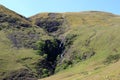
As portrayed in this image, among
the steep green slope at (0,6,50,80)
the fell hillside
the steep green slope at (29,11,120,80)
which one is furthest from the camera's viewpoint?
the steep green slope at (0,6,50,80)

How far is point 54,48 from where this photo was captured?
155500mm

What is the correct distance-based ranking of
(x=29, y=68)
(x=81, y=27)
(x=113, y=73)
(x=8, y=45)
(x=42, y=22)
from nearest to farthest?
(x=113, y=73) → (x=29, y=68) → (x=8, y=45) → (x=81, y=27) → (x=42, y=22)

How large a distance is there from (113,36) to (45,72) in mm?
34744

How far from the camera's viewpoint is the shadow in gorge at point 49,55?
426 ft

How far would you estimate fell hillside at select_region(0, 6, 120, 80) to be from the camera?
117 meters

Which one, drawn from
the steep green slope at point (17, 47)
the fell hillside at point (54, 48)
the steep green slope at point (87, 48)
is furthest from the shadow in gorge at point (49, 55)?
the steep green slope at point (87, 48)

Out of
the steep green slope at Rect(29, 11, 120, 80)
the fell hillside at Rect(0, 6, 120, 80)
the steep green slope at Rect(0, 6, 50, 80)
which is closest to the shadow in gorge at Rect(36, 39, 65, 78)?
the fell hillside at Rect(0, 6, 120, 80)

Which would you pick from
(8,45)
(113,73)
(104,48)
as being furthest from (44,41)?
(113,73)

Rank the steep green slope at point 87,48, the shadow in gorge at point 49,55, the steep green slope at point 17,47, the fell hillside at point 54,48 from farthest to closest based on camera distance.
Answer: the shadow in gorge at point 49,55
the steep green slope at point 17,47
the fell hillside at point 54,48
the steep green slope at point 87,48

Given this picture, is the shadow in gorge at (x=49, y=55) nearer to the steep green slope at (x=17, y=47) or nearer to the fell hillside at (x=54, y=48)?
the fell hillside at (x=54, y=48)

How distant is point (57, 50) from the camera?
510ft

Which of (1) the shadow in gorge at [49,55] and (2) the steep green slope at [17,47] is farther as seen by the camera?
(1) the shadow in gorge at [49,55]

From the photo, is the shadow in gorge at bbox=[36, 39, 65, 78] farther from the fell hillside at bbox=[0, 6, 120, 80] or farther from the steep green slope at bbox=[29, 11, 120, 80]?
the steep green slope at bbox=[29, 11, 120, 80]

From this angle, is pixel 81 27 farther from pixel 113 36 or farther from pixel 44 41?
pixel 113 36
